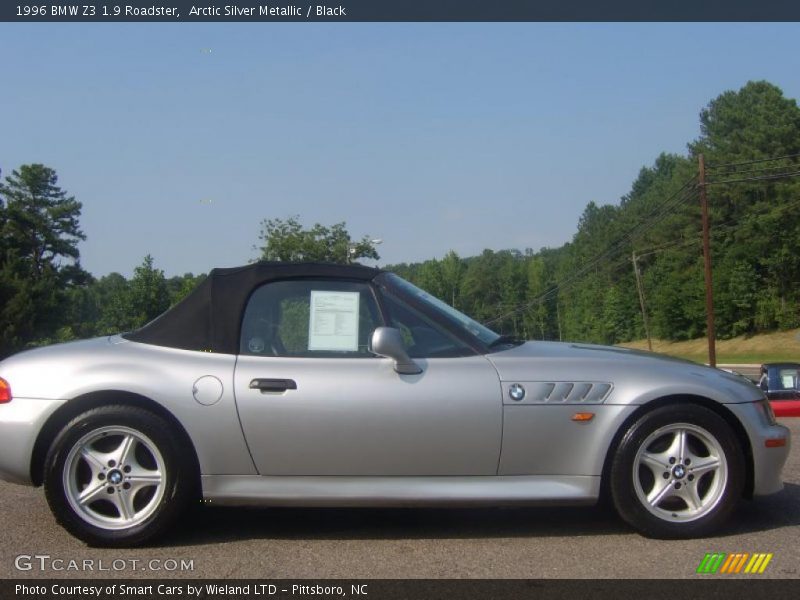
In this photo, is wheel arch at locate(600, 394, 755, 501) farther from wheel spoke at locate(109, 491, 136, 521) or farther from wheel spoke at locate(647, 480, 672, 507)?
wheel spoke at locate(109, 491, 136, 521)

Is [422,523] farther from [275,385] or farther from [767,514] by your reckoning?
[767,514]

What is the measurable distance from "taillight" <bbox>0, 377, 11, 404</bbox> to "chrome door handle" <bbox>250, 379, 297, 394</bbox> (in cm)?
128

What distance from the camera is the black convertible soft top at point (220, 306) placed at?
430 cm

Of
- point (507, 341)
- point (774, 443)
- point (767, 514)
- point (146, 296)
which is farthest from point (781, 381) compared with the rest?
point (146, 296)

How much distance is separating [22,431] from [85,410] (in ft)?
1.09

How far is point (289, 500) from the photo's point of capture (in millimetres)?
4012

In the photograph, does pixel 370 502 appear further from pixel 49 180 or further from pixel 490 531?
pixel 49 180

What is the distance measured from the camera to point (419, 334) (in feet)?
14.1

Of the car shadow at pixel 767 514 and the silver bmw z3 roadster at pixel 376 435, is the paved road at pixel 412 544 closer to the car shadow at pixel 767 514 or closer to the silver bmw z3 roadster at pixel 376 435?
the car shadow at pixel 767 514

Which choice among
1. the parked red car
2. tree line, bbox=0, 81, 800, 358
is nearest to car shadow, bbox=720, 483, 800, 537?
the parked red car

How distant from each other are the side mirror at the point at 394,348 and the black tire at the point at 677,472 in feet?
3.65

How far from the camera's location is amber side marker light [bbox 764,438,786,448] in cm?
414

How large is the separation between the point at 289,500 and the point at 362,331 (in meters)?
0.94
